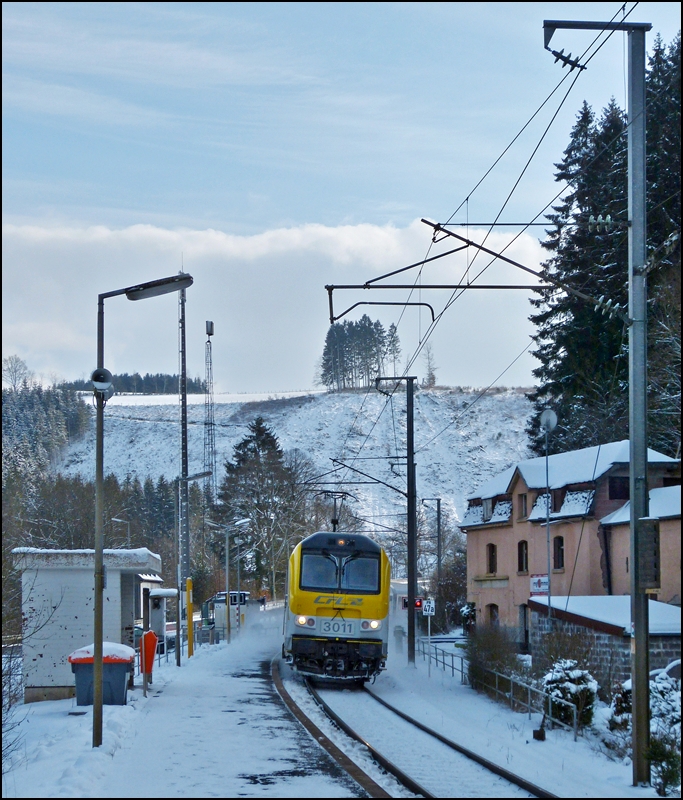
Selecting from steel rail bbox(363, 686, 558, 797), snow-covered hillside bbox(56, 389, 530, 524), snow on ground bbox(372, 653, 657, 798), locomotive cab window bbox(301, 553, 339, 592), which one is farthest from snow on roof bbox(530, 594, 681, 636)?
snow-covered hillside bbox(56, 389, 530, 524)

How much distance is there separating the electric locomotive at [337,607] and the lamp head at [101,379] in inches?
386

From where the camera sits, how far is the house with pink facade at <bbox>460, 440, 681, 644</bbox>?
92.2 ft

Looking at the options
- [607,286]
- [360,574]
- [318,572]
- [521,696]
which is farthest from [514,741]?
[607,286]

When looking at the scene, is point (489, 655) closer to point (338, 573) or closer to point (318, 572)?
point (338, 573)

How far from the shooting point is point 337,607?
2142 centimetres

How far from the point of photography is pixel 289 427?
144250 millimetres

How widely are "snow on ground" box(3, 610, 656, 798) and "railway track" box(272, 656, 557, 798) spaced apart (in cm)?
23

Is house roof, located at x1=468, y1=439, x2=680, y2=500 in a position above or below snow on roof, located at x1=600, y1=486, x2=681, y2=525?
above

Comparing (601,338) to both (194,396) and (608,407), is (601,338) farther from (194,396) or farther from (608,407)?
(194,396)

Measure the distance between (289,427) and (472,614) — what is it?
10119 centimetres

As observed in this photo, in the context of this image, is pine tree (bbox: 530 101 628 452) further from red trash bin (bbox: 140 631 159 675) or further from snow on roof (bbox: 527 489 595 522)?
red trash bin (bbox: 140 631 159 675)

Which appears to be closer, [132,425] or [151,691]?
[151,691]

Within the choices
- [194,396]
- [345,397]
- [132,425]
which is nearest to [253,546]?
[345,397]

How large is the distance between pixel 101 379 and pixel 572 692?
9022 mm
